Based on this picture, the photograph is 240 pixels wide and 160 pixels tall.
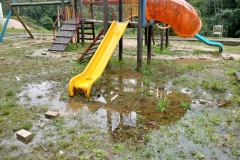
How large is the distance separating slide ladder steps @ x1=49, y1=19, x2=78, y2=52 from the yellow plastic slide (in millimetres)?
4205

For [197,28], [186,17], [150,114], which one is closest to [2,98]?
[150,114]

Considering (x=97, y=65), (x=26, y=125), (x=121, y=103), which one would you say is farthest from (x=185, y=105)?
(x=26, y=125)

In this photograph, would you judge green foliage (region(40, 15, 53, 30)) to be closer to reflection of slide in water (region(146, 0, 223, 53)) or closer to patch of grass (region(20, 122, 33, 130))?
reflection of slide in water (region(146, 0, 223, 53))

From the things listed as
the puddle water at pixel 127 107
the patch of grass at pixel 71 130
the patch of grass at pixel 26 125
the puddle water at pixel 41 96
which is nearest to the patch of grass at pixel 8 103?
the puddle water at pixel 41 96

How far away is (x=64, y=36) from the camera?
10281mm

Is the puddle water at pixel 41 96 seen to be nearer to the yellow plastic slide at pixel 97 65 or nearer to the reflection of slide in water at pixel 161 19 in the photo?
the yellow plastic slide at pixel 97 65

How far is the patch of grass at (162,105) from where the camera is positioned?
4.12m

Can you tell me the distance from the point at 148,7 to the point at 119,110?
3627mm

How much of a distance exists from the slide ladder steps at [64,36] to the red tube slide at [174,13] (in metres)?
4.89

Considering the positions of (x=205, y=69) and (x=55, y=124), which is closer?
(x=55, y=124)

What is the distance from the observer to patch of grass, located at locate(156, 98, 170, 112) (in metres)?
4.12

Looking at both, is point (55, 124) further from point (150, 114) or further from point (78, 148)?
point (150, 114)

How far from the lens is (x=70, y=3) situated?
11.4 metres

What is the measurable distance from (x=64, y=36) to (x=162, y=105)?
294 inches
